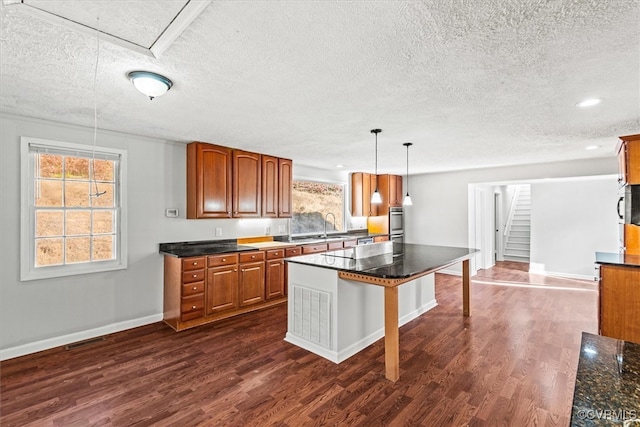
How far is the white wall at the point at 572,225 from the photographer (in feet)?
19.9

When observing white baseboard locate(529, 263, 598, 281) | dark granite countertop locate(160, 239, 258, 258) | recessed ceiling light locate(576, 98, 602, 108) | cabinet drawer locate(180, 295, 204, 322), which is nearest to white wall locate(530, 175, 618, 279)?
white baseboard locate(529, 263, 598, 281)

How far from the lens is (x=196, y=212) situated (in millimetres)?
4086

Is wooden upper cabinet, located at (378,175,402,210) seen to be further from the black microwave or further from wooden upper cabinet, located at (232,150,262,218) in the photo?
the black microwave

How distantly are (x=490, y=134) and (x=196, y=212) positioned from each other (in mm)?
3873

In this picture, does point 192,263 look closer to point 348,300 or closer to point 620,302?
point 348,300

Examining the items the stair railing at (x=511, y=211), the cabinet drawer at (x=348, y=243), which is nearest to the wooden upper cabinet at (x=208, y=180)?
the cabinet drawer at (x=348, y=243)

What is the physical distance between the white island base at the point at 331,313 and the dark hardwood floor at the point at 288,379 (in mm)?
130

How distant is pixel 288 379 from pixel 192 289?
1836 mm

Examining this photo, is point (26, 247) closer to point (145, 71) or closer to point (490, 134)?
point (145, 71)

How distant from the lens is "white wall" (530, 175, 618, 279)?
19.9 ft

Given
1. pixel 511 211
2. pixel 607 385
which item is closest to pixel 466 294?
pixel 607 385

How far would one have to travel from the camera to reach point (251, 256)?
172 inches

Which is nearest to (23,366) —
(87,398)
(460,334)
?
(87,398)

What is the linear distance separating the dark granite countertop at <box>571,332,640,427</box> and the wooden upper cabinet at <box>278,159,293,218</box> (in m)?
4.41
